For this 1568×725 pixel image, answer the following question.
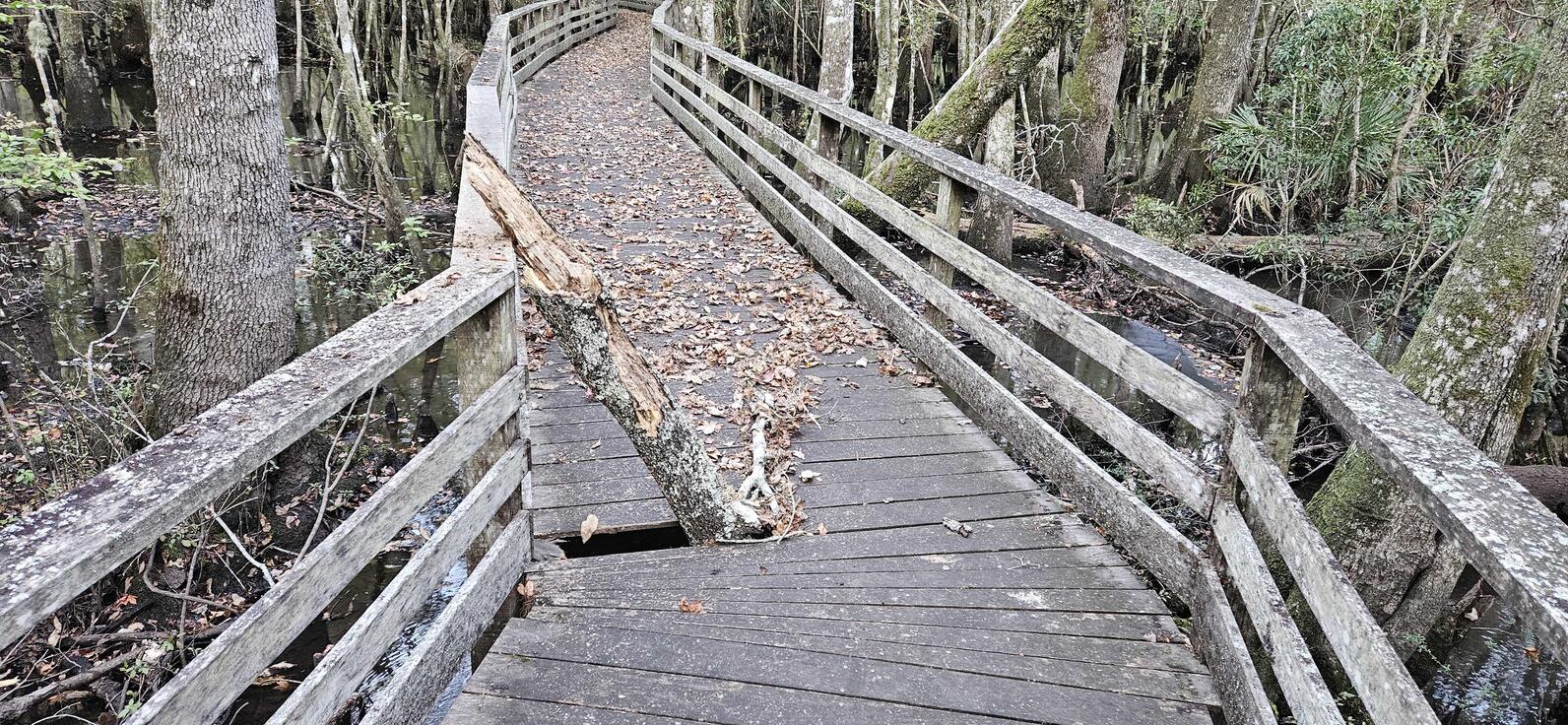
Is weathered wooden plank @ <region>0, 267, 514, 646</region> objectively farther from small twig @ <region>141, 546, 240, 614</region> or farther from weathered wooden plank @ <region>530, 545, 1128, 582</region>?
small twig @ <region>141, 546, 240, 614</region>

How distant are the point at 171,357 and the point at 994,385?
4898 mm

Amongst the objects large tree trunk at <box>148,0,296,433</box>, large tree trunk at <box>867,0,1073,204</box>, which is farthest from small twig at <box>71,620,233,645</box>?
large tree trunk at <box>867,0,1073,204</box>

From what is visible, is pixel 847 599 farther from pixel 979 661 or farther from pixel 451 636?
pixel 451 636

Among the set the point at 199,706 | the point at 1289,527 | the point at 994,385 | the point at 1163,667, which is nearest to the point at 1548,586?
the point at 1289,527

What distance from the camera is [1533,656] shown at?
625cm

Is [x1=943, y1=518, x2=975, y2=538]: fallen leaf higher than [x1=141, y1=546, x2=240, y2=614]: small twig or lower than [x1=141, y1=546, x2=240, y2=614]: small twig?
higher

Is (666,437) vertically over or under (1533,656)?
over

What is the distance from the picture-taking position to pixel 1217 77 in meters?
14.2

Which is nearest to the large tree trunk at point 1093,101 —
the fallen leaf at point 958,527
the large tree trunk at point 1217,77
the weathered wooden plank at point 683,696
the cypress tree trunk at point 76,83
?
the large tree trunk at point 1217,77

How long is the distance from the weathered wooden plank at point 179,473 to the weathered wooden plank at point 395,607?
512mm

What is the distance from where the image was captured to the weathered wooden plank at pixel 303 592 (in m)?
1.73

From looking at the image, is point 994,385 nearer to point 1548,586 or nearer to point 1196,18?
point 1548,586

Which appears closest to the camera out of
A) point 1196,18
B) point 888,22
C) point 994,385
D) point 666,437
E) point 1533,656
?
point 666,437

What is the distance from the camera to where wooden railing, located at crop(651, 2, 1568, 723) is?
1784mm
